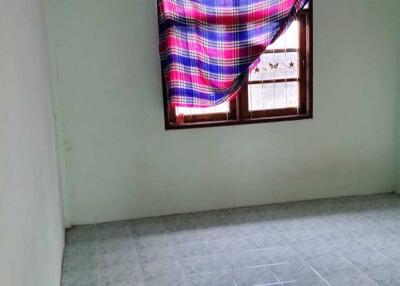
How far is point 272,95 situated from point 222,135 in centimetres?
58

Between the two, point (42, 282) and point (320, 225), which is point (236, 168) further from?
point (42, 282)

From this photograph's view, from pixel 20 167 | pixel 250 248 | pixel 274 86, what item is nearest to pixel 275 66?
pixel 274 86

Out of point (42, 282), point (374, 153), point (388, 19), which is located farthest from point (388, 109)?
point (42, 282)

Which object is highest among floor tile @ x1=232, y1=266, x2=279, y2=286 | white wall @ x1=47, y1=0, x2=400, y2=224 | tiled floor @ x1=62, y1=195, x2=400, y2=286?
white wall @ x1=47, y1=0, x2=400, y2=224

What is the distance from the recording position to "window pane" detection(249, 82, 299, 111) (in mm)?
4367

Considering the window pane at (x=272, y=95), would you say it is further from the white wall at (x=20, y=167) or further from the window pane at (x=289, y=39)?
the white wall at (x=20, y=167)

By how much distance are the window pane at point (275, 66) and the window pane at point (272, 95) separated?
0.07 m

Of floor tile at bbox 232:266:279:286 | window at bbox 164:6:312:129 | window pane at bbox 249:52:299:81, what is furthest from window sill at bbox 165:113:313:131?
floor tile at bbox 232:266:279:286

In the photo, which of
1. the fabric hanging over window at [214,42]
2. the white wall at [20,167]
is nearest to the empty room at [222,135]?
the fabric hanging over window at [214,42]

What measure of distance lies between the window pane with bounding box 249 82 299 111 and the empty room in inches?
0.4

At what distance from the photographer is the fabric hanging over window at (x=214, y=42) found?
157 inches

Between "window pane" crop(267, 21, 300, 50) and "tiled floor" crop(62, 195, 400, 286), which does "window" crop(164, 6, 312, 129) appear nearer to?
"window pane" crop(267, 21, 300, 50)

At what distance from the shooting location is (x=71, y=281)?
10.3ft

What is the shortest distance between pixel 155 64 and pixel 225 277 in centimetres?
191
